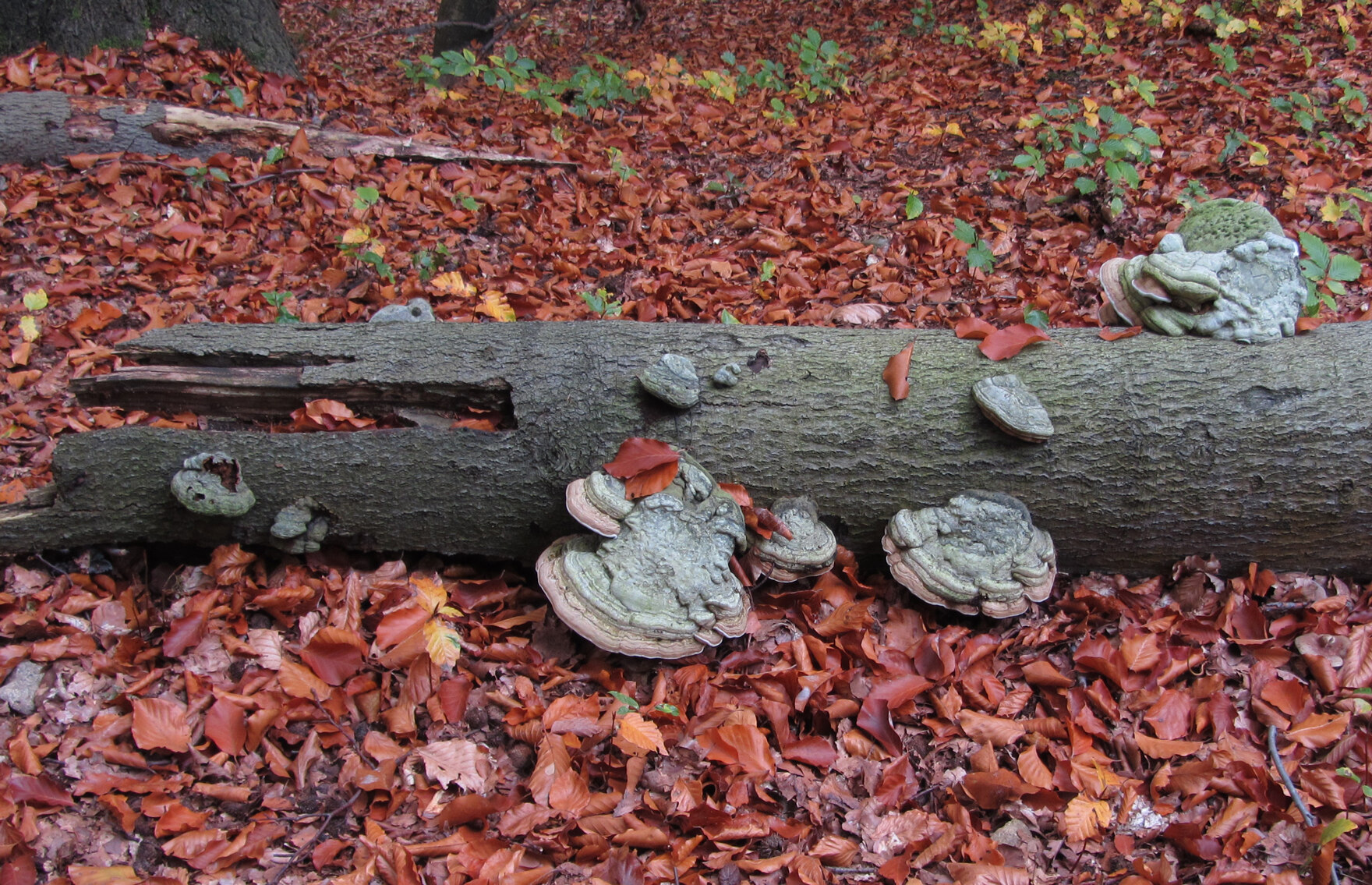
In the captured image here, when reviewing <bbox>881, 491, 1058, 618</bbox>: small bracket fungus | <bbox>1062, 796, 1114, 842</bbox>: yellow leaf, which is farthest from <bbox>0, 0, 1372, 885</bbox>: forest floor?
<bbox>881, 491, 1058, 618</bbox>: small bracket fungus

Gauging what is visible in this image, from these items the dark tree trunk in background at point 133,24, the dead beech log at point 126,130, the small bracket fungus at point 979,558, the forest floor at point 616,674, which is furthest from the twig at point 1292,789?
the dark tree trunk in background at point 133,24

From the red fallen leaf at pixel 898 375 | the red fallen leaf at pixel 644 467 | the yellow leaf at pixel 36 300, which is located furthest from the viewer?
the yellow leaf at pixel 36 300

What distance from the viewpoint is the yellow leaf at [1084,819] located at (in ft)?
8.93

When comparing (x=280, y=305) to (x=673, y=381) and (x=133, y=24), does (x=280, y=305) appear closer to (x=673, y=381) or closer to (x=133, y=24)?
(x=673, y=381)

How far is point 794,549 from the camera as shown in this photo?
3230 millimetres

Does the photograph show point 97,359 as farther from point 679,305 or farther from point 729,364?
point 729,364

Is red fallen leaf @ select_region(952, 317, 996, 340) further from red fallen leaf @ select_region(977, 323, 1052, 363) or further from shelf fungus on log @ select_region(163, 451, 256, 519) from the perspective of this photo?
shelf fungus on log @ select_region(163, 451, 256, 519)

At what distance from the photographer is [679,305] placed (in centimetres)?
550

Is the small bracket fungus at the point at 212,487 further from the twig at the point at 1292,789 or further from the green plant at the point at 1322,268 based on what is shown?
the green plant at the point at 1322,268

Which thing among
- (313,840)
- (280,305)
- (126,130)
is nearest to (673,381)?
(313,840)

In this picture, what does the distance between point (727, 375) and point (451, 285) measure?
2920mm

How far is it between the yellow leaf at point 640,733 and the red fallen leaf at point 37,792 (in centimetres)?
A: 196

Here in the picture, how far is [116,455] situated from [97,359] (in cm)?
219

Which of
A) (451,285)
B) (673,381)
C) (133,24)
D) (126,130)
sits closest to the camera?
(673,381)
